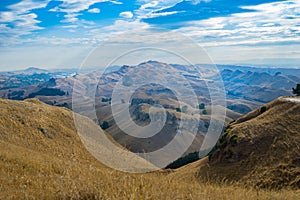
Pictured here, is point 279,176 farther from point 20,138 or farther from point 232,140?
point 20,138

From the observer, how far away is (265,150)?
3145 cm

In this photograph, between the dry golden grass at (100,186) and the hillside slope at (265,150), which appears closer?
the dry golden grass at (100,186)

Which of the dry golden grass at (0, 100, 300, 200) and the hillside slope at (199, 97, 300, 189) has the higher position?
the dry golden grass at (0, 100, 300, 200)

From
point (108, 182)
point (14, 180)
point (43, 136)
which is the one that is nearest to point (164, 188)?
point (108, 182)

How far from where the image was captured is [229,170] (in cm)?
3244

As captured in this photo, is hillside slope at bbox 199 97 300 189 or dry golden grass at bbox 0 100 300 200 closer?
dry golden grass at bbox 0 100 300 200

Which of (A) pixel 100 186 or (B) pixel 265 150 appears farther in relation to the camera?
(B) pixel 265 150

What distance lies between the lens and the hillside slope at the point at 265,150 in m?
25.9

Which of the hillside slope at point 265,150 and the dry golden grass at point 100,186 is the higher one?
the dry golden grass at point 100,186

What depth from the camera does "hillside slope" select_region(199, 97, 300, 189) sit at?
25.9m

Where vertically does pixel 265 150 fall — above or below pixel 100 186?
below

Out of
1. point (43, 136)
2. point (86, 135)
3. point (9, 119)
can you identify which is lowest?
point (86, 135)

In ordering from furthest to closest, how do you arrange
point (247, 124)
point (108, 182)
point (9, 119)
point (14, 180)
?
point (9, 119) < point (247, 124) < point (14, 180) < point (108, 182)

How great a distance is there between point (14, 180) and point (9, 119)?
48465 millimetres
